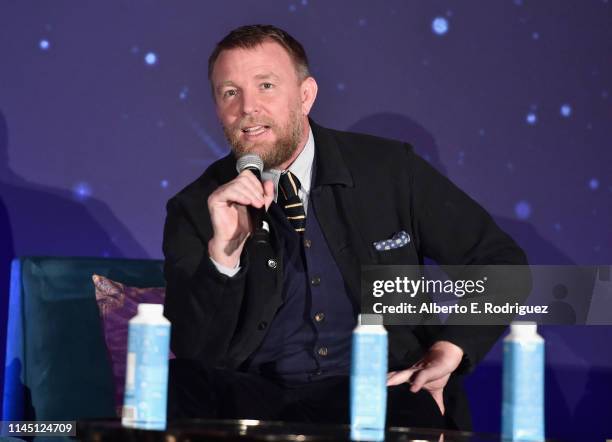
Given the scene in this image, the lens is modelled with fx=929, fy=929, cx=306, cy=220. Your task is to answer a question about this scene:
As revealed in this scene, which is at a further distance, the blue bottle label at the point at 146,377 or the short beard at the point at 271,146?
the short beard at the point at 271,146

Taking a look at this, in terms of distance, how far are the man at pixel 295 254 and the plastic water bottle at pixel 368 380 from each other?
1.21ft

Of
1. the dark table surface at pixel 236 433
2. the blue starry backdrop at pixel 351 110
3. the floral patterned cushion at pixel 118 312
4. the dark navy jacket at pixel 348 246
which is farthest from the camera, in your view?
the blue starry backdrop at pixel 351 110

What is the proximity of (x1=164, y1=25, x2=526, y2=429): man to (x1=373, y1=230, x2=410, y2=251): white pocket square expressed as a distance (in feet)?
0.04

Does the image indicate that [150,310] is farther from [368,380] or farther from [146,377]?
[368,380]

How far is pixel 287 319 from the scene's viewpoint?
2352mm

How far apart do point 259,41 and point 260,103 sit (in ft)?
0.58

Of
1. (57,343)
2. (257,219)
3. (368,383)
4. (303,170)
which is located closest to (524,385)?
(368,383)

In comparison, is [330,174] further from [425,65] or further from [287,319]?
[425,65]

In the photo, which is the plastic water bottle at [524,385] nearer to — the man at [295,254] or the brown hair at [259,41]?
the man at [295,254]

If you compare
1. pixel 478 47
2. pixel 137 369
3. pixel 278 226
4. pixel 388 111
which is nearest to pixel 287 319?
pixel 278 226

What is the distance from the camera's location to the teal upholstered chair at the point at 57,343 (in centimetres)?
266

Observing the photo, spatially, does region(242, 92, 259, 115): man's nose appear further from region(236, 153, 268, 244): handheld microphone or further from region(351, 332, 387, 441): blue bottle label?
region(351, 332, 387, 441): blue bottle label

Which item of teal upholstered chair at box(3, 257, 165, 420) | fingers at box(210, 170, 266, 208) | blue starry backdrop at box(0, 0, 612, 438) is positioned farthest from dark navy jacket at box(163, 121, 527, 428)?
blue starry backdrop at box(0, 0, 612, 438)

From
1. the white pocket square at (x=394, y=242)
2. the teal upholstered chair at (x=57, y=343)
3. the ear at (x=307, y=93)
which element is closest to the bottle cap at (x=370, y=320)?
the white pocket square at (x=394, y=242)
